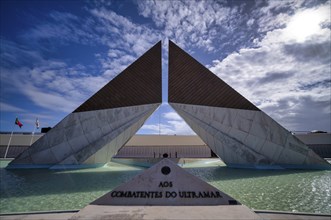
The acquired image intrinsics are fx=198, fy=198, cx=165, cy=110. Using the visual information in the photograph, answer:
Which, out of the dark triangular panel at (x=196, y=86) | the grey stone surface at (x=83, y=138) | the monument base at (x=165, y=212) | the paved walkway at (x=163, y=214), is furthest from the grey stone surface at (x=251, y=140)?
the monument base at (x=165, y=212)

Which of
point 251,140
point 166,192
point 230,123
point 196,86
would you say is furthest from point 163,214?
point 196,86

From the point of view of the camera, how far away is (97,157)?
1352 centimetres

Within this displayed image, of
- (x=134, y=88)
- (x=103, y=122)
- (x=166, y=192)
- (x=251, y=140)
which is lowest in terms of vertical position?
(x=166, y=192)

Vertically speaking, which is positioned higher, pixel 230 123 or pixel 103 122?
pixel 103 122

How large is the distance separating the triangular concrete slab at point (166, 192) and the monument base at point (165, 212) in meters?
0.13

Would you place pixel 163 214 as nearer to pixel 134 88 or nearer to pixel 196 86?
pixel 196 86

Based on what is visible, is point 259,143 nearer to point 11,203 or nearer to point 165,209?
point 165,209

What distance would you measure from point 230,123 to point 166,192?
11361 mm

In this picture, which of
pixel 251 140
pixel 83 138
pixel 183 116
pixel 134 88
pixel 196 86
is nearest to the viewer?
pixel 251 140

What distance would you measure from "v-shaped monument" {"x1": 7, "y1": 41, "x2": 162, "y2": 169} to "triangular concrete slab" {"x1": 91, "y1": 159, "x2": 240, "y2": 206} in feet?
34.5

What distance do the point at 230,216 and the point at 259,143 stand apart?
11191 millimetres

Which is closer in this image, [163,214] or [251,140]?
[163,214]

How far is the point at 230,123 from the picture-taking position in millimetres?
13859

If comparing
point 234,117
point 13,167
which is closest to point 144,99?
point 234,117
